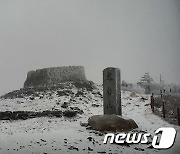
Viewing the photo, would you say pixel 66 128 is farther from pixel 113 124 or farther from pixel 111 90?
pixel 111 90

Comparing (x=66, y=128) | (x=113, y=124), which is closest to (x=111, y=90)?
(x=113, y=124)

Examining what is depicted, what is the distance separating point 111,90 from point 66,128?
0.98 metres

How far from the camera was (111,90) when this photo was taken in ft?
11.1

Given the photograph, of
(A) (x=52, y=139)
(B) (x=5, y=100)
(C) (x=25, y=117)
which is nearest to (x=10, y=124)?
(C) (x=25, y=117)

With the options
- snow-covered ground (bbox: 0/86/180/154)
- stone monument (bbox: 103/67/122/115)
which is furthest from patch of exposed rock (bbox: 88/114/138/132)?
stone monument (bbox: 103/67/122/115)

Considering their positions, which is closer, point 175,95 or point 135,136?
point 135,136

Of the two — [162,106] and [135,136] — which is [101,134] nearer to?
[135,136]

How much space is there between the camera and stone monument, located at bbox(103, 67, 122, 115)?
3.31m

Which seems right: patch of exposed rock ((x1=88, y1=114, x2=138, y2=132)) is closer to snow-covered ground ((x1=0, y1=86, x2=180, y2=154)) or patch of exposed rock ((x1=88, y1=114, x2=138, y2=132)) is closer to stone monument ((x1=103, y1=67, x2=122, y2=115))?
Result: snow-covered ground ((x1=0, y1=86, x2=180, y2=154))

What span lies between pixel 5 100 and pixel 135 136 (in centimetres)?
204

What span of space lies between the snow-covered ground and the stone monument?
0.18 m

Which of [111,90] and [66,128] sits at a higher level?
[111,90]

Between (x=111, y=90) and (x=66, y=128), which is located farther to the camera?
(x=111, y=90)

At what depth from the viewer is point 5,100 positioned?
327cm
